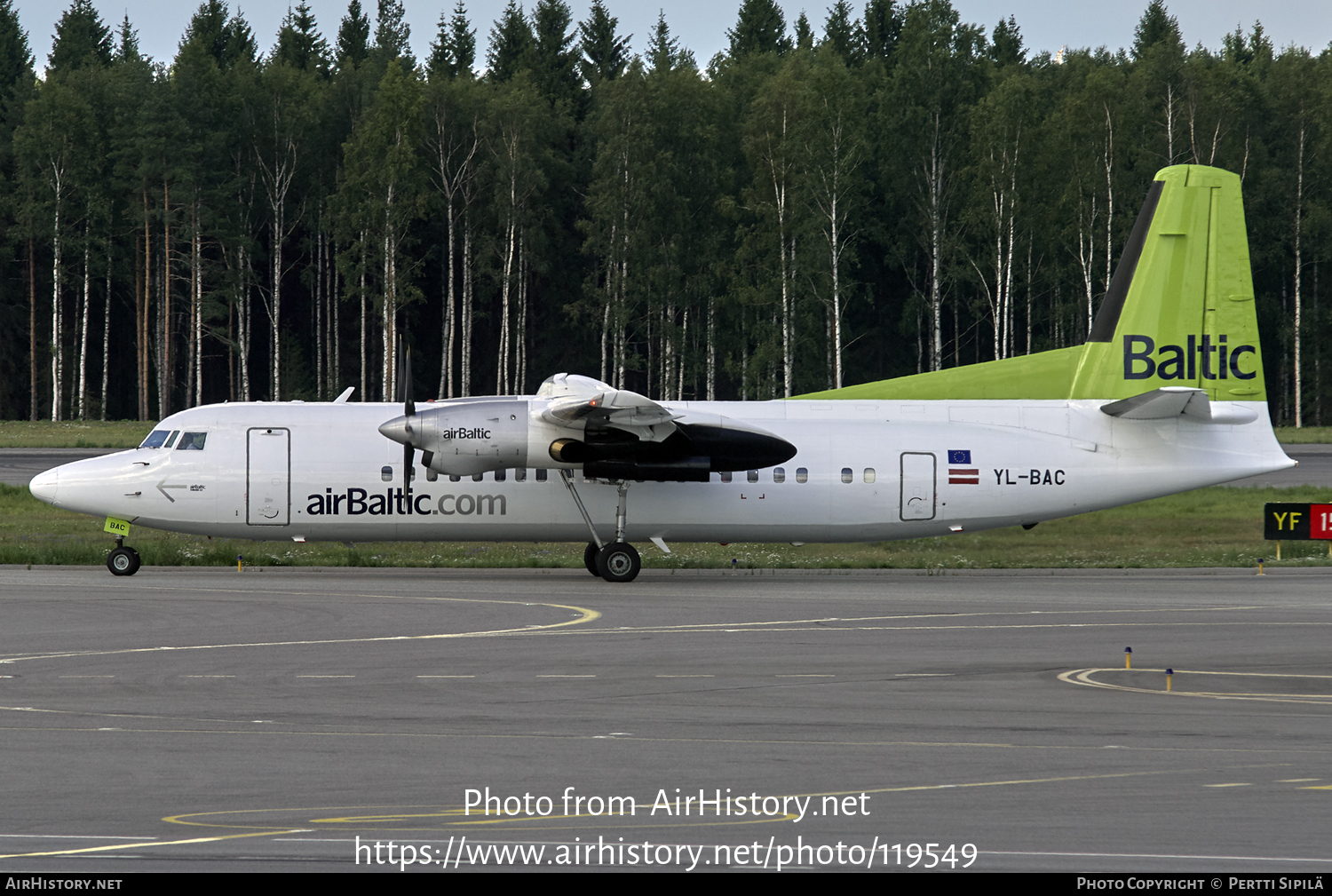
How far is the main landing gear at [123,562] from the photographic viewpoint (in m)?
22.2

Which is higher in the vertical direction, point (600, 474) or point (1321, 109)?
point (1321, 109)

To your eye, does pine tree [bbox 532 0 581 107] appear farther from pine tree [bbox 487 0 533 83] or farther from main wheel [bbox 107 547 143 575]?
main wheel [bbox 107 547 143 575]

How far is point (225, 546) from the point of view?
90.4 feet

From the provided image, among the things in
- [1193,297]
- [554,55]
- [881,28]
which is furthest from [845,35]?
[1193,297]

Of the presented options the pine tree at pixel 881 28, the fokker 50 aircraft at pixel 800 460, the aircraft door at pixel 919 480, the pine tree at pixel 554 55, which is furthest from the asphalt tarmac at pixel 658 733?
the pine tree at pixel 881 28

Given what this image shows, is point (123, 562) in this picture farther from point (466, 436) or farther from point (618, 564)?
point (618, 564)

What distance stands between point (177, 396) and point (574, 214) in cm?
2378

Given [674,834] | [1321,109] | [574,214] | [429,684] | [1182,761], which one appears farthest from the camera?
[574,214]

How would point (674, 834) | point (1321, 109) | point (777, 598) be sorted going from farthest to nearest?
point (1321, 109), point (777, 598), point (674, 834)

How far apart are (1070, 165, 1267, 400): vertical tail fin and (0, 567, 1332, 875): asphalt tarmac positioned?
5.36 meters

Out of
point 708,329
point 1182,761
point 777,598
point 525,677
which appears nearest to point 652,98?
point 708,329

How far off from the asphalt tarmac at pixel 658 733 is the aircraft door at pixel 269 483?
307 centimetres

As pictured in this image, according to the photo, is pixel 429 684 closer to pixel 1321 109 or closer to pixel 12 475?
pixel 12 475

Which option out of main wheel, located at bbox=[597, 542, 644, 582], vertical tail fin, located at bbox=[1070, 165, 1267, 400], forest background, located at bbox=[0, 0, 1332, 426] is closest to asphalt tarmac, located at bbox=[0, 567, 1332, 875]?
main wheel, located at bbox=[597, 542, 644, 582]
